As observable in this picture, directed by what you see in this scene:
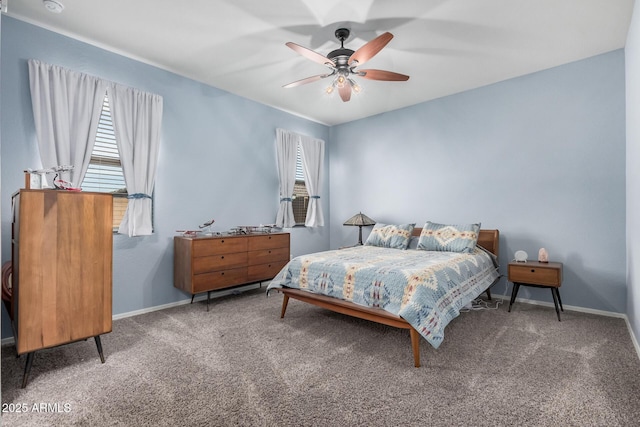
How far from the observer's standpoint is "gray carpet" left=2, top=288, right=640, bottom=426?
1.81 metres

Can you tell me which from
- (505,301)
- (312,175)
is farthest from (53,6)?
(505,301)

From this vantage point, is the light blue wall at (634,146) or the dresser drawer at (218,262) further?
the dresser drawer at (218,262)

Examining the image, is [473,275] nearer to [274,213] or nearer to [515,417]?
[515,417]

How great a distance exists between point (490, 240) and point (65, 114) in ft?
16.5

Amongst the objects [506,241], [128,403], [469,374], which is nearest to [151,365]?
[128,403]

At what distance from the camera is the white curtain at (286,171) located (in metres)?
5.22

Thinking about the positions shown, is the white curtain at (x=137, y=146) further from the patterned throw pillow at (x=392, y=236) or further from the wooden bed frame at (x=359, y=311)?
the patterned throw pillow at (x=392, y=236)

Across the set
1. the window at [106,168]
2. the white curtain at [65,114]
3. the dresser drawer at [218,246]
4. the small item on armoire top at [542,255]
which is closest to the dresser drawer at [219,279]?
the dresser drawer at [218,246]

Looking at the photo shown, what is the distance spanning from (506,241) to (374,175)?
2.33m

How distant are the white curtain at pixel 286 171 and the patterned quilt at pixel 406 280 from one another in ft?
5.42

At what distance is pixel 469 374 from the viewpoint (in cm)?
224

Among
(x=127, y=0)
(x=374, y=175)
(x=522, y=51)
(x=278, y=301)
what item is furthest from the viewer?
(x=374, y=175)

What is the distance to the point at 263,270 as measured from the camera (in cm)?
440

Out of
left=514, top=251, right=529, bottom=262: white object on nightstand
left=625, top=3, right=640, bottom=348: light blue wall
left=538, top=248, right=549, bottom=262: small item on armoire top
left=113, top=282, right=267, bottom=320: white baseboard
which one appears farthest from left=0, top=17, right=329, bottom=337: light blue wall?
left=625, top=3, right=640, bottom=348: light blue wall
